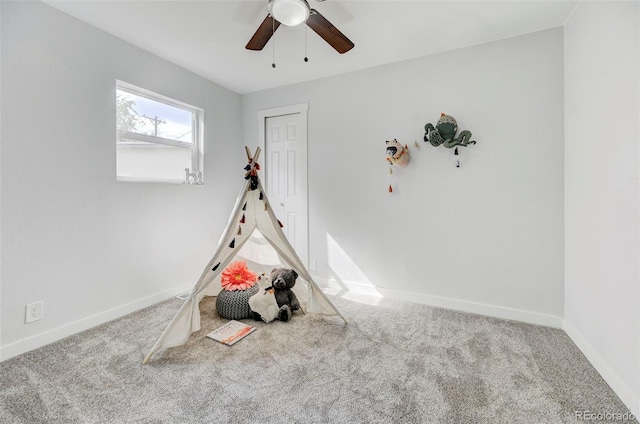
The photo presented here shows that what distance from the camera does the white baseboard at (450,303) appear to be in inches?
96.6

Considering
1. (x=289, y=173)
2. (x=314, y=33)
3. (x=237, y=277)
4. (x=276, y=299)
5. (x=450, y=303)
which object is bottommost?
(x=450, y=303)

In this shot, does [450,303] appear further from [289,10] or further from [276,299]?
[289,10]

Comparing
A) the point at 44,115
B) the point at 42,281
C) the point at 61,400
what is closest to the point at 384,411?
the point at 61,400

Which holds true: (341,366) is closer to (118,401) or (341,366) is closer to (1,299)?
(118,401)

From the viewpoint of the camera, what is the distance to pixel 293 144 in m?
3.61

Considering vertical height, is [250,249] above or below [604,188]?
below

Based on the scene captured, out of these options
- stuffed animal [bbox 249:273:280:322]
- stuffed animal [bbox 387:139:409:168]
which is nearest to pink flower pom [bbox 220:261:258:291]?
stuffed animal [bbox 249:273:280:322]

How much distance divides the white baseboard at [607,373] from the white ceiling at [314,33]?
2374mm

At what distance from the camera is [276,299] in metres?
2.58

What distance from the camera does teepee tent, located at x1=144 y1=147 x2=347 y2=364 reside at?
2.06 metres

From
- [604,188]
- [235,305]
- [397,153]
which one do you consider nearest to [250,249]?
[235,305]

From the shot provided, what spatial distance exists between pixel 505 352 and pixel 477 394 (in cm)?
60

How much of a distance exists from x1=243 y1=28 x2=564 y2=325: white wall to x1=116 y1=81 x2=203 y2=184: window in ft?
4.28

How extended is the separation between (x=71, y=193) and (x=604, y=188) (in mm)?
3679
